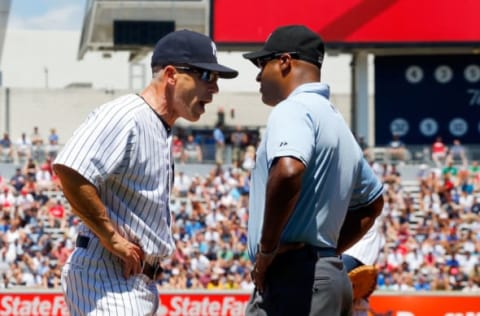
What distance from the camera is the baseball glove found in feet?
23.2

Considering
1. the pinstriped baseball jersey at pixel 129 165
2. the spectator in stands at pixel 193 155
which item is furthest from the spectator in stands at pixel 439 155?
the pinstriped baseball jersey at pixel 129 165

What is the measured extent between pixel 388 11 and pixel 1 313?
62.8ft

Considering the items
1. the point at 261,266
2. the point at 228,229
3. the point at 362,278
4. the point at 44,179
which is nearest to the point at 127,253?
the point at 261,266

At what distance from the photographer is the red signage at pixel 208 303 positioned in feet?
45.1

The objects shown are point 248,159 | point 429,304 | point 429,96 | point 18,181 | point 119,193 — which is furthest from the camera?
point 429,96

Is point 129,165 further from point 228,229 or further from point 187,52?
point 228,229

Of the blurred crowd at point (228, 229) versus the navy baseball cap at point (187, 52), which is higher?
the navy baseball cap at point (187, 52)

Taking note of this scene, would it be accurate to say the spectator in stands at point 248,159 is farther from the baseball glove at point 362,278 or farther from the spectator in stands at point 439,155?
the baseball glove at point 362,278

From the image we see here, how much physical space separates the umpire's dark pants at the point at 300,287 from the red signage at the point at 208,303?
9.03m

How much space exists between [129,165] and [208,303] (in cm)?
952

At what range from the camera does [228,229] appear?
22.4 metres

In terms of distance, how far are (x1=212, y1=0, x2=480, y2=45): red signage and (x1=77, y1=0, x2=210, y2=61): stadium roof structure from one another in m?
6.16

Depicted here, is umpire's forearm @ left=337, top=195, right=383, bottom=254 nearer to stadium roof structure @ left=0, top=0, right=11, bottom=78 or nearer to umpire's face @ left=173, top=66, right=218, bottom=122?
umpire's face @ left=173, top=66, right=218, bottom=122

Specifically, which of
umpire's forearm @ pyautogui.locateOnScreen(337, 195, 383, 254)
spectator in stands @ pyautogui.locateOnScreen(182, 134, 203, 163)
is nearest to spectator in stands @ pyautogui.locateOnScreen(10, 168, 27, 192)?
spectator in stands @ pyautogui.locateOnScreen(182, 134, 203, 163)
